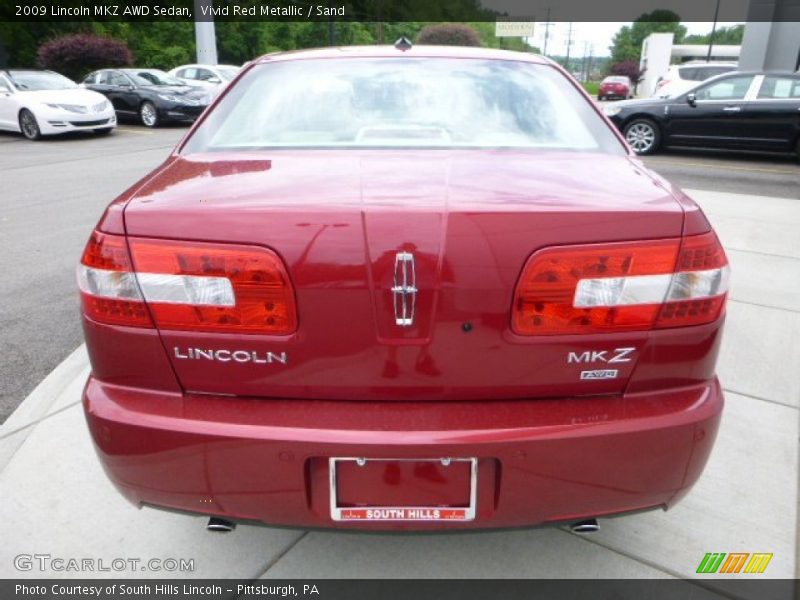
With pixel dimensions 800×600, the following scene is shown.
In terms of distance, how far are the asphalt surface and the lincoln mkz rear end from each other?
1860 millimetres

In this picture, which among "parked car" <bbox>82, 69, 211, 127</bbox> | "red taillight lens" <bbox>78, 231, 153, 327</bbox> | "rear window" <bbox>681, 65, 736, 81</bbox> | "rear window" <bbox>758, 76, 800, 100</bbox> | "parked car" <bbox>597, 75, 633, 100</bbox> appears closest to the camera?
"red taillight lens" <bbox>78, 231, 153, 327</bbox>

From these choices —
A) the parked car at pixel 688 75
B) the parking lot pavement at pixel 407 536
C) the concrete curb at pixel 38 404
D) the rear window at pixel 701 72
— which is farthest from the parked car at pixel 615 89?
the concrete curb at pixel 38 404

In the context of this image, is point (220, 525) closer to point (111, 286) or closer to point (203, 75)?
point (111, 286)

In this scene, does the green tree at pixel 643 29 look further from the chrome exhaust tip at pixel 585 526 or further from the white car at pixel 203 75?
the chrome exhaust tip at pixel 585 526

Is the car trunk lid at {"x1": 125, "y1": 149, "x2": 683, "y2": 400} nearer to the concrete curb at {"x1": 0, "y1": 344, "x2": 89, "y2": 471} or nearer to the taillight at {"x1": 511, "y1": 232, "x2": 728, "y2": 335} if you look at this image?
the taillight at {"x1": 511, "y1": 232, "x2": 728, "y2": 335}

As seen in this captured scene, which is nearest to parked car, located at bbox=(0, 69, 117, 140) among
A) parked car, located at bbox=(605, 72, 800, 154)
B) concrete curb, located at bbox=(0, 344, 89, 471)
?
parked car, located at bbox=(605, 72, 800, 154)

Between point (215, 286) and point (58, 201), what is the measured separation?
23.5 feet

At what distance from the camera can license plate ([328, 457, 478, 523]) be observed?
1578 mm

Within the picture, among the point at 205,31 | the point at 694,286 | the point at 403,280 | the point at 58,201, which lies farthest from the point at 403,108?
the point at 205,31

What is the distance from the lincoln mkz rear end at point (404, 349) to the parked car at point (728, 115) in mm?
9862

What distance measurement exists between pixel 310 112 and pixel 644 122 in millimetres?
10705

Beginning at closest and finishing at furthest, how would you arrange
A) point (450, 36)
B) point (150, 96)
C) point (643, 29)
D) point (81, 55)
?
point (150, 96)
point (81, 55)
point (450, 36)
point (643, 29)

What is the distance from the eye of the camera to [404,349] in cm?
156

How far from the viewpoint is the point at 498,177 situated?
5.85 feet
